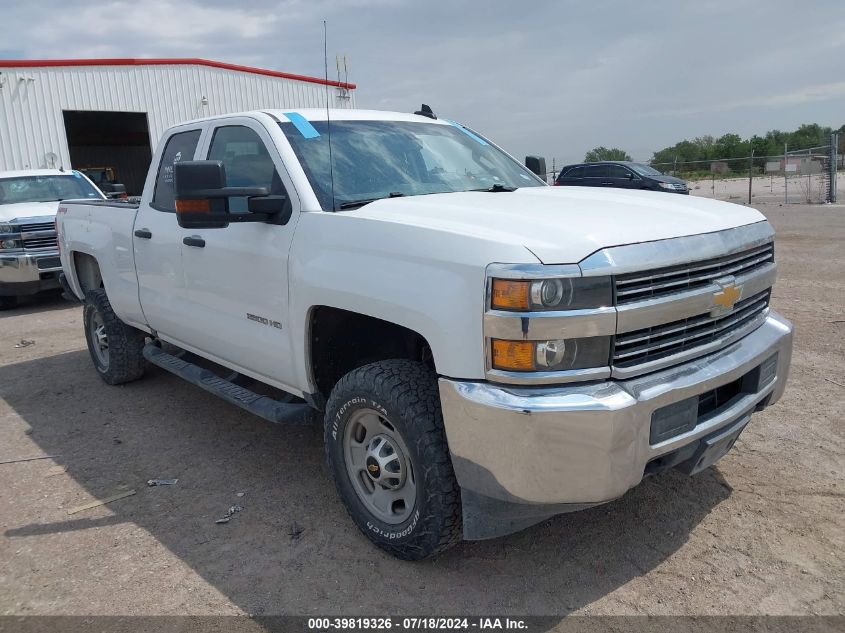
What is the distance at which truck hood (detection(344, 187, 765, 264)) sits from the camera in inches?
101

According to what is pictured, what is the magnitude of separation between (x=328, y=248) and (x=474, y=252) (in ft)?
2.86

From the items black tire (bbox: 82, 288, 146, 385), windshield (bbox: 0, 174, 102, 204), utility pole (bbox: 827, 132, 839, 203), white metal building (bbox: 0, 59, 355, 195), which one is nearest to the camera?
black tire (bbox: 82, 288, 146, 385)

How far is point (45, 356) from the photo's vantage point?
7.19m

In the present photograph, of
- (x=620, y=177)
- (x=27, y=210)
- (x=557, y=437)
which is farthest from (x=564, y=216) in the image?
(x=620, y=177)

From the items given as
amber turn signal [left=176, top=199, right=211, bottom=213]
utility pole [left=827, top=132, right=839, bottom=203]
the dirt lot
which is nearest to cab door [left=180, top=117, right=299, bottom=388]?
amber turn signal [left=176, top=199, right=211, bottom=213]

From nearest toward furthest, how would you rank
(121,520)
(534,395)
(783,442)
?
1. (534,395)
2. (121,520)
3. (783,442)

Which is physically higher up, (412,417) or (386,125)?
(386,125)

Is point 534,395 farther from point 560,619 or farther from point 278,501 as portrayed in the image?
point 278,501

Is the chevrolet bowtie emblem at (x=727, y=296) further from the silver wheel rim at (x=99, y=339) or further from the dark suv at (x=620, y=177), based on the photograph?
the dark suv at (x=620, y=177)

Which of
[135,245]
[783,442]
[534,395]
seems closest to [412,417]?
[534,395]

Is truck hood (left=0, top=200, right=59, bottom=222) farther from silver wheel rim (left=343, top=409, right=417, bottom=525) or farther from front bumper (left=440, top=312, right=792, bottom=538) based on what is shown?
front bumper (left=440, top=312, right=792, bottom=538)

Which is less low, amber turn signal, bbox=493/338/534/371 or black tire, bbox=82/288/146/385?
amber turn signal, bbox=493/338/534/371

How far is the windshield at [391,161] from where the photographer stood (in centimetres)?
356

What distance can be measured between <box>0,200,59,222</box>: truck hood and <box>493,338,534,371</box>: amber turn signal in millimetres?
9309
